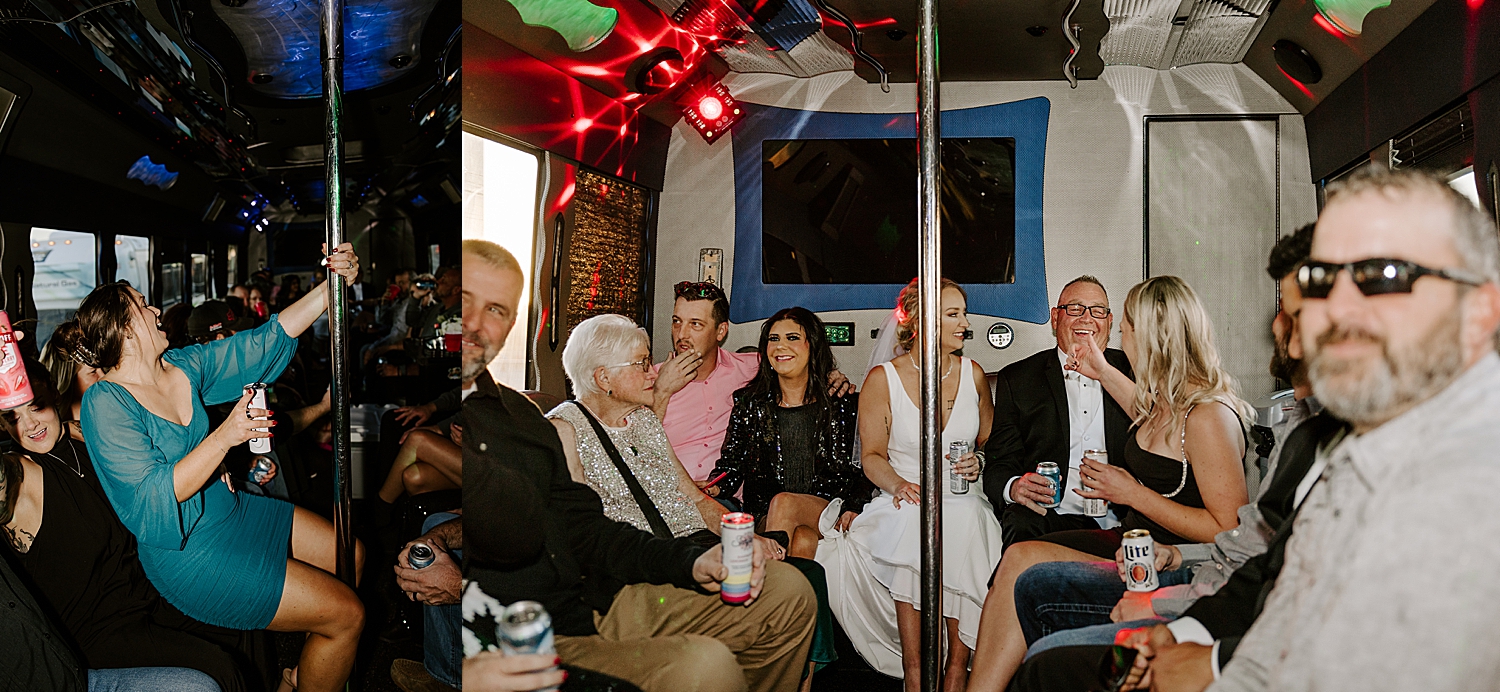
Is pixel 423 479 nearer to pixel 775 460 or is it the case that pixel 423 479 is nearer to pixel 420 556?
pixel 420 556

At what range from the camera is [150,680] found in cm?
207

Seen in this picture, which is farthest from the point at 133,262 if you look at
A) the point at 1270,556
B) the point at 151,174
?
the point at 1270,556

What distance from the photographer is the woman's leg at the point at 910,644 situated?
1.71 metres

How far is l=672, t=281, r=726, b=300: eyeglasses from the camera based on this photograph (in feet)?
5.64

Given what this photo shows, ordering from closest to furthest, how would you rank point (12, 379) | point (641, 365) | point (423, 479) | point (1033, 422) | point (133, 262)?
point (1033, 422), point (641, 365), point (12, 379), point (133, 262), point (423, 479)

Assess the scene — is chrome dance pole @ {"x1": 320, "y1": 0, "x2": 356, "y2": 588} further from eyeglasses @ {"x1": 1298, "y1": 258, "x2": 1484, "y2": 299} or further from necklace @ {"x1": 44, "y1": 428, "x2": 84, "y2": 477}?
eyeglasses @ {"x1": 1298, "y1": 258, "x2": 1484, "y2": 299}

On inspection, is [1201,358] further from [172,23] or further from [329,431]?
[172,23]

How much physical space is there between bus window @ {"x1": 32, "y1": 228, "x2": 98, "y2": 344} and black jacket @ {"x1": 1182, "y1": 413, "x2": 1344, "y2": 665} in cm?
328

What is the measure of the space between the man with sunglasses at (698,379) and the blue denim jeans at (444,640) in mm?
1303

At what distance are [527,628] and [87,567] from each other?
1.50 metres

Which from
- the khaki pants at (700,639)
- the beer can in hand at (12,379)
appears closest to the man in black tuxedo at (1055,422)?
the khaki pants at (700,639)

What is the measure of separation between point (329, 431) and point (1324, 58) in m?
3.19

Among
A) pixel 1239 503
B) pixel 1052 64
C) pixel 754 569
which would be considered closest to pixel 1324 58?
pixel 1052 64

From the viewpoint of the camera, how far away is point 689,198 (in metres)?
1.74
